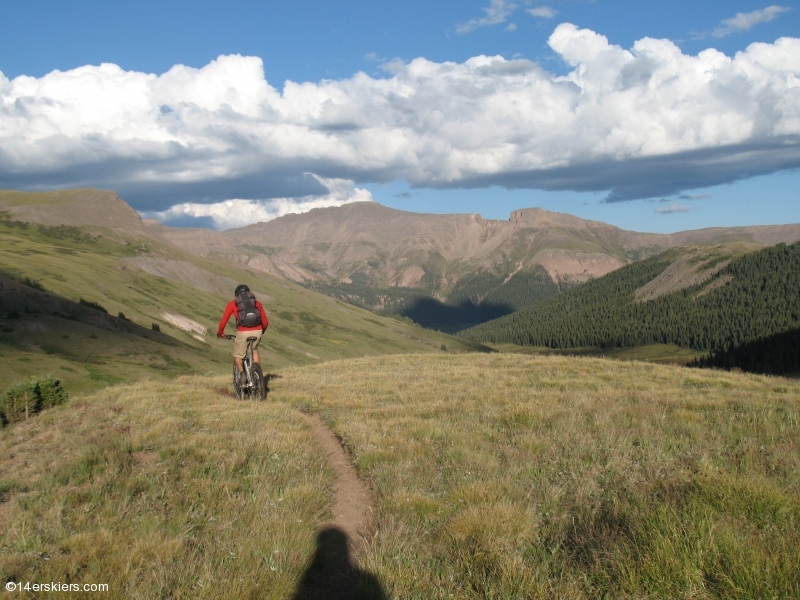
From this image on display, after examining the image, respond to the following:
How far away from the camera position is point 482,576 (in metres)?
5.57

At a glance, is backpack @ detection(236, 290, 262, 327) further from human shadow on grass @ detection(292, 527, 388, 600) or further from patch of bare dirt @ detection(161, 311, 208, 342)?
patch of bare dirt @ detection(161, 311, 208, 342)

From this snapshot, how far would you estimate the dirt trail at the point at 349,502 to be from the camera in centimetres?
726

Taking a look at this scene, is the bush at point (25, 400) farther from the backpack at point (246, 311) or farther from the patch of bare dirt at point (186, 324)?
the patch of bare dirt at point (186, 324)

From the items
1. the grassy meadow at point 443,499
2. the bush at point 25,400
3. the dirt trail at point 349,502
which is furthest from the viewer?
the bush at point 25,400

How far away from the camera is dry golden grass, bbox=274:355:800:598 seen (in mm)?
5234

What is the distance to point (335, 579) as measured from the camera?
6176mm

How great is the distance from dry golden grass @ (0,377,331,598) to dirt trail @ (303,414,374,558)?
266mm

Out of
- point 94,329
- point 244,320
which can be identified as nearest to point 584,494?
point 244,320

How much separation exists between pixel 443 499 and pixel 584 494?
196 centimetres

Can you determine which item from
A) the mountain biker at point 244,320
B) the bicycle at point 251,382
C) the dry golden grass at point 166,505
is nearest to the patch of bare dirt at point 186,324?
the bicycle at point 251,382

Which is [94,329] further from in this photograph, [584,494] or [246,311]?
[584,494]

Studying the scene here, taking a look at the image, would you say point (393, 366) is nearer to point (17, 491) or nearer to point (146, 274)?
point (17, 491)

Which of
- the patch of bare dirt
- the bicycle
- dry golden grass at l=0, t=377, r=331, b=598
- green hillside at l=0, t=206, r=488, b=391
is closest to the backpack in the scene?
the bicycle

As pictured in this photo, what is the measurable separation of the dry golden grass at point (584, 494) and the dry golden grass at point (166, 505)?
1.18 meters
